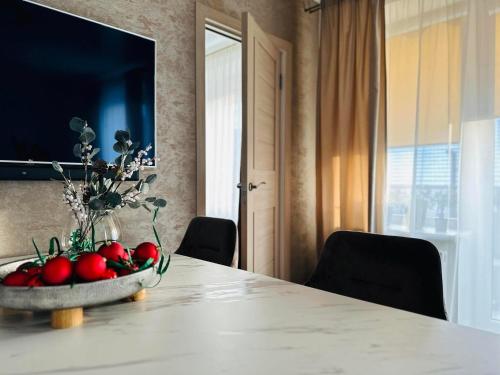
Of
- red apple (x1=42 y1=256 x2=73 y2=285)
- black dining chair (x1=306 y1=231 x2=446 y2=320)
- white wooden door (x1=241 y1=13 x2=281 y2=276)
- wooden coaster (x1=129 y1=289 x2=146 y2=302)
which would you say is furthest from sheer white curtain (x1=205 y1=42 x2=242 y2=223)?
red apple (x1=42 y1=256 x2=73 y2=285)

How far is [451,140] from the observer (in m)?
2.34

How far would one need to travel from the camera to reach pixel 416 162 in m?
2.48

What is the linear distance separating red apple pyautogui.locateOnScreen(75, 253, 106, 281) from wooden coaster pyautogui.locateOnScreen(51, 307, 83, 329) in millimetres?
71

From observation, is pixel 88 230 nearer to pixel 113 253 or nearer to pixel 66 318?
pixel 113 253

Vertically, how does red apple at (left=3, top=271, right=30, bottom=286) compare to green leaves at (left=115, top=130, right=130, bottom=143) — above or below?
below

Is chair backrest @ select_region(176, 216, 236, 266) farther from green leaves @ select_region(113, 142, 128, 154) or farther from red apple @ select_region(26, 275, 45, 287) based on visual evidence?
red apple @ select_region(26, 275, 45, 287)

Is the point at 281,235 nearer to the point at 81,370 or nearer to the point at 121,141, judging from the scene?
the point at 121,141

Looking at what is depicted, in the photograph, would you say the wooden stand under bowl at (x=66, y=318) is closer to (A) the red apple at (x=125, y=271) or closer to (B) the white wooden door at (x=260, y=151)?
(A) the red apple at (x=125, y=271)

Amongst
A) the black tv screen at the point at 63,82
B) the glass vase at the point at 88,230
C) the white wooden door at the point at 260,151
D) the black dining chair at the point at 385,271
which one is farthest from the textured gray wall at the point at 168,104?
the black dining chair at the point at 385,271

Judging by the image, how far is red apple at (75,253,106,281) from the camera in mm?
765

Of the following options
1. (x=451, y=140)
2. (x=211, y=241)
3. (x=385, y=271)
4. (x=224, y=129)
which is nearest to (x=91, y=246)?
(x=211, y=241)

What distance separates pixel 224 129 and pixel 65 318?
3.27m

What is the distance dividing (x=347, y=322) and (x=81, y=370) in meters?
0.54

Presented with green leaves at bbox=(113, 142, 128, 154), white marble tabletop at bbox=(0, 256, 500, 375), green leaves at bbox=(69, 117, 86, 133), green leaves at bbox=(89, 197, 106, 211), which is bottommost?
white marble tabletop at bbox=(0, 256, 500, 375)
